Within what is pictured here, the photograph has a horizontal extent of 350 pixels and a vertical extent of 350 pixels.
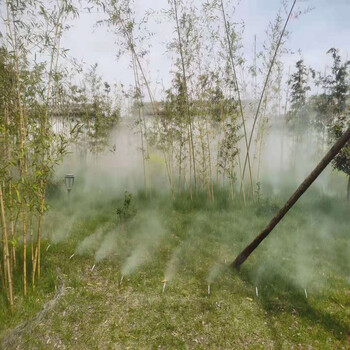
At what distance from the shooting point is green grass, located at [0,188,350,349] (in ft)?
10.5

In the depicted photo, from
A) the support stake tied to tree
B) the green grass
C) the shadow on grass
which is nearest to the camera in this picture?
the support stake tied to tree

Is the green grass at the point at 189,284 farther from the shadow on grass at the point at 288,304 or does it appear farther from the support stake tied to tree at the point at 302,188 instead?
the support stake tied to tree at the point at 302,188

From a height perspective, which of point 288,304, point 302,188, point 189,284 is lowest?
point 288,304

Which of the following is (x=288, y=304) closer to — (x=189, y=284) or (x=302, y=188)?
(x=189, y=284)

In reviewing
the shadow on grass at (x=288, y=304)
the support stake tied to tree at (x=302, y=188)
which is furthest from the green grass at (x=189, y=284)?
the support stake tied to tree at (x=302, y=188)

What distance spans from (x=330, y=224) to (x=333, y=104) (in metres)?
6.88

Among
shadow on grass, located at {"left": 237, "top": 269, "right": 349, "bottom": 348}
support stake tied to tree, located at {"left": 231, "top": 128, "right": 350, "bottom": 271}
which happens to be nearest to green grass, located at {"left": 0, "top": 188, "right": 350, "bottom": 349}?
shadow on grass, located at {"left": 237, "top": 269, "right": 349, "bottom": 348}

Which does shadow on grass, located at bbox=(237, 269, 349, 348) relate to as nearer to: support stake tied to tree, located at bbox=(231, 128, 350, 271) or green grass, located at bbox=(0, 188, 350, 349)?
green grass, located at bbox=(0, 188, 350, 349)

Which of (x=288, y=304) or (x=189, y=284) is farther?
(x=189, y=284)

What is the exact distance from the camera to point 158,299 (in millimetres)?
3721

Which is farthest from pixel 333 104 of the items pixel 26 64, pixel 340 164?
pixel 26 64

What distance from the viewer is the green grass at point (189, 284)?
3186 millimetres

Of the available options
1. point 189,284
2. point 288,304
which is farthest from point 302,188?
point 189,284

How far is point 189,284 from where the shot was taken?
13.2 feet
